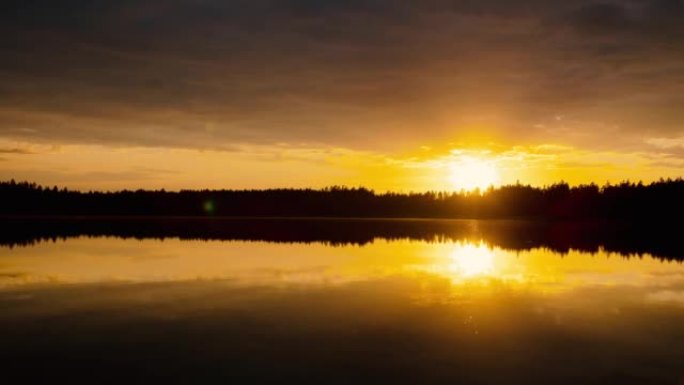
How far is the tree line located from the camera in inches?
6816

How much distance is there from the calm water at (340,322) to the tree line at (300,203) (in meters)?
140

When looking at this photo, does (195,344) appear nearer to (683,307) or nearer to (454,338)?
(454,338)

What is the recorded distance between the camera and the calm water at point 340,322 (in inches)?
504

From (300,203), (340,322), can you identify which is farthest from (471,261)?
(300,203)

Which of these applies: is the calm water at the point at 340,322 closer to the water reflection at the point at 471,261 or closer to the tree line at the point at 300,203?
the water reflection at the point at 471,261

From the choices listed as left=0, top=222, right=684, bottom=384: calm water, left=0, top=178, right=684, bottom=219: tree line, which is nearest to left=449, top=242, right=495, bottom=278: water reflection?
left=0, top=222, right=684, bottom=384: calm water

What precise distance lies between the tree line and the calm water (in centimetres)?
14021

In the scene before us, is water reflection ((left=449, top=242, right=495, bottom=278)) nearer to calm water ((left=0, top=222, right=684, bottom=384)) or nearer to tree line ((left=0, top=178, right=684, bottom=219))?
calm water ((left=0, top=222, right=684, bottom=384))

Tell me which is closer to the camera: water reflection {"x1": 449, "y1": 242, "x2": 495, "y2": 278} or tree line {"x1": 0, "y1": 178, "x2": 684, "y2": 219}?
water reflection {"x1": 449, "y1": 242, "x2": 495, "y2": 278}

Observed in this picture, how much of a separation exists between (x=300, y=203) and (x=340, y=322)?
168 m

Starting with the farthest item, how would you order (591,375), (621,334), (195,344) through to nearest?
(621,334)
(195,344)
(591,375)

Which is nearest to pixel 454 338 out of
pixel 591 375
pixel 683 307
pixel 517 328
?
pixel 517 328

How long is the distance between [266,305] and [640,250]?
35.3 meters

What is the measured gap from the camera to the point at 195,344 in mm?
14914
